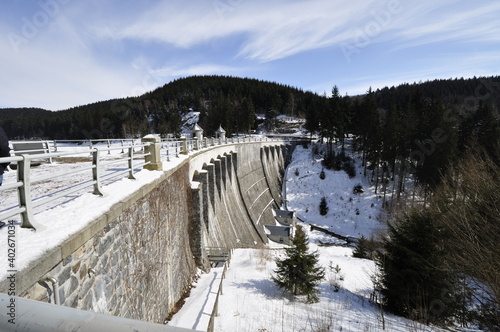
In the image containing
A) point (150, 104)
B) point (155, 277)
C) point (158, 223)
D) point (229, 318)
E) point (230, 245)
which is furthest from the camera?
point (150, 104)

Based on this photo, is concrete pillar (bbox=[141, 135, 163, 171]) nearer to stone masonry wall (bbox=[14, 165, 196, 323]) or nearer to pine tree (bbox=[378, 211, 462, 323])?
stone masonry wall (bbox=[14, 165, 196, 323])

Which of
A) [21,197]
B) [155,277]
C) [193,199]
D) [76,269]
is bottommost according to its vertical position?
[155,277]

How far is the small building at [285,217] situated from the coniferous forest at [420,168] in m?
13.0

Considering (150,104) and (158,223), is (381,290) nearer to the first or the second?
(158,223)

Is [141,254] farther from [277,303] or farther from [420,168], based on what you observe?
[420,168]

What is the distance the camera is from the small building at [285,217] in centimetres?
3556

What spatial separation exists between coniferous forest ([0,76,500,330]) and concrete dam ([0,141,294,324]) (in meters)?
9.55

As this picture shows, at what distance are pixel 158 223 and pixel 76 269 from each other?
4.38 meters

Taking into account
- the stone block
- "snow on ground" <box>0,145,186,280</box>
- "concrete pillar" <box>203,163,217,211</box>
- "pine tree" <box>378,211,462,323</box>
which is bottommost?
"pine tree" <box>378,211,462,323</box>

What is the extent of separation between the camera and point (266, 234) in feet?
99.5

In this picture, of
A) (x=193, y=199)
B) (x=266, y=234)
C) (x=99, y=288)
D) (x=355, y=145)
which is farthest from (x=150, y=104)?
(x=99, y=288)

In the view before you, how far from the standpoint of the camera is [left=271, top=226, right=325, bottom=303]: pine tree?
12.3 metres

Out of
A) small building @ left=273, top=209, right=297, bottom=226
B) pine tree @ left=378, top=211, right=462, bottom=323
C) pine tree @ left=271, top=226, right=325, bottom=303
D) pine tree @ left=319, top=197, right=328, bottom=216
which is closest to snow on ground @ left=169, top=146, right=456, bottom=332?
pine tree @ left=271, top=226, right=325, bottom=303

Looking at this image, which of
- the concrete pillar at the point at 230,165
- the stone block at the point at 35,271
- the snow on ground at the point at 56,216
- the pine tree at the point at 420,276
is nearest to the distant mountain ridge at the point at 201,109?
the concrete pillar at the point at 230,165
